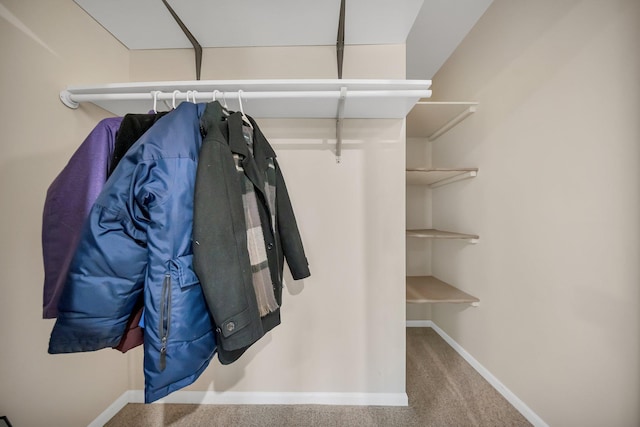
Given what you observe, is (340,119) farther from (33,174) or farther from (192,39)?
(33,174)

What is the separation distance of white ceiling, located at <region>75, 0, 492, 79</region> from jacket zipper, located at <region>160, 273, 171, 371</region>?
49.0 inches

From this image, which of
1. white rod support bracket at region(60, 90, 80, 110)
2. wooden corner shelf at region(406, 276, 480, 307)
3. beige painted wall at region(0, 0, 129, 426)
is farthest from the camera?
wooden corner shelf at region(406, 276, 480, 307)

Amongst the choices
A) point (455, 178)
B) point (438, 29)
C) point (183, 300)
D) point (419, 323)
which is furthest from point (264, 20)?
point (419, 323)

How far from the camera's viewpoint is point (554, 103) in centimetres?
107

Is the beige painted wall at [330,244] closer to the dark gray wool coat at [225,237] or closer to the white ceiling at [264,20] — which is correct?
the white ceiling at [264,20]

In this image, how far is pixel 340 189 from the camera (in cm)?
131

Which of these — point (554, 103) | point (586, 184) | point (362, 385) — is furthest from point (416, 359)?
point (554, 103)

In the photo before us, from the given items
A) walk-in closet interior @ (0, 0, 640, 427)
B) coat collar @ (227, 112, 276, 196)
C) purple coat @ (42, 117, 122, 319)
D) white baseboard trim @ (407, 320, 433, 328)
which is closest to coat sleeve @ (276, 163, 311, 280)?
A: walk-in closet interior @ (0, 0, 640, 427)

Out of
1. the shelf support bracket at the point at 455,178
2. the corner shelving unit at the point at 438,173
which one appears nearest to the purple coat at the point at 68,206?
the corner shelving unit at the point at 438,173

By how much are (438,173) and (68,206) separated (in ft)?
6.46

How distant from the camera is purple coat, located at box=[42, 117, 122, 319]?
0.71 m

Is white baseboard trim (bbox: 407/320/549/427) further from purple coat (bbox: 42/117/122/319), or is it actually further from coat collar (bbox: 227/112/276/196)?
purple coat (bbox: 42/117/122/319)

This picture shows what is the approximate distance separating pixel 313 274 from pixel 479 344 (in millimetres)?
1334

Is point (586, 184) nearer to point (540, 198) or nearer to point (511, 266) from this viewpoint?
point (540, 198)
